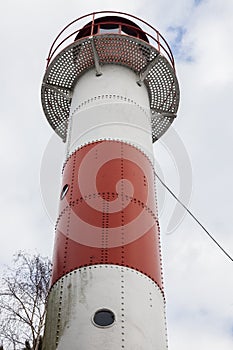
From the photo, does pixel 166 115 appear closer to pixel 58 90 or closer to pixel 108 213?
pixel 58 90

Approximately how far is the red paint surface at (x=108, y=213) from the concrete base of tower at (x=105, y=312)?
0.30 meters

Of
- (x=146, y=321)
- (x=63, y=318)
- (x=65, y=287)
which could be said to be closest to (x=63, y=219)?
(x=65, y=287)

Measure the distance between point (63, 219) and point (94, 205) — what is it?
992 millimetres

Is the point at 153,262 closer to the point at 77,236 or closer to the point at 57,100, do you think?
the point at 77,236

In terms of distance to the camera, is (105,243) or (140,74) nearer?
(105,243)

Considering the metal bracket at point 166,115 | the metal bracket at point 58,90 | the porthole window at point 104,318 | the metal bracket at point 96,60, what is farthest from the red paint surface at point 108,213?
the metal bracket at point 166,115

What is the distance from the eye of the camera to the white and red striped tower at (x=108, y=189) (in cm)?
911

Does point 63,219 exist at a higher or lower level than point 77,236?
higher

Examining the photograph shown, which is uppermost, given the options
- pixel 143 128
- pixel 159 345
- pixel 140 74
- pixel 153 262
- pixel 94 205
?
pixel 140 74

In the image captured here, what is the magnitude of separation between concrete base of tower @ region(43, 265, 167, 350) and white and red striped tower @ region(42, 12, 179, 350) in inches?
0.8

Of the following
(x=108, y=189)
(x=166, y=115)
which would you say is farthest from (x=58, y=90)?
(x=108, y=189)

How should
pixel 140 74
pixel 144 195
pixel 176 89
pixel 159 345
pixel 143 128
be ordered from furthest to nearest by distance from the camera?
1. pixel 176 89
2. pixel 140 74
3. pixel 143 128
4. pixel 144 195
5. pixel 159 345

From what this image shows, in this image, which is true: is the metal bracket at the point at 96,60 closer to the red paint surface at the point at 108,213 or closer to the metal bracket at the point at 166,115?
the metal bracket at the point at 166,115

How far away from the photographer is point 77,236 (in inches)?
406
